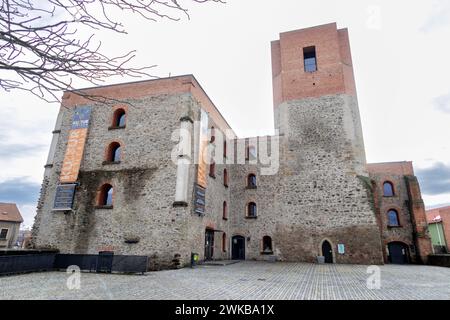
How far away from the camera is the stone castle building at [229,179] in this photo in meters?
14.0

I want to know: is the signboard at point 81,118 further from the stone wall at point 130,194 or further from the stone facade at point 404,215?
the stone facade at point 404,215

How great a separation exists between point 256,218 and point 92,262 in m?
12.0

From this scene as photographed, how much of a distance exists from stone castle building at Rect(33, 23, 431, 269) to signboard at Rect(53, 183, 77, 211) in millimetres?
80

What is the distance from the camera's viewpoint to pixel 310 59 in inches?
860

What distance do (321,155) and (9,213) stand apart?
42.0 metres

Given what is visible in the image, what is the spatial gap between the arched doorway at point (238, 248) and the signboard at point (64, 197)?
1174 centimetres

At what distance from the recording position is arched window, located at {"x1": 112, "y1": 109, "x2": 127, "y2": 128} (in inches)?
643

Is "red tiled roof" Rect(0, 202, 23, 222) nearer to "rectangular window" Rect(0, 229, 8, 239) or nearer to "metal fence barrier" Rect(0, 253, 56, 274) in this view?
"rectangular window" Rect(0, 229, 8, 239)

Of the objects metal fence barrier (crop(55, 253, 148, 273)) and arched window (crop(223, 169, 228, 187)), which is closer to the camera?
metal fence barrier (crop(55, 253, 148, 273))

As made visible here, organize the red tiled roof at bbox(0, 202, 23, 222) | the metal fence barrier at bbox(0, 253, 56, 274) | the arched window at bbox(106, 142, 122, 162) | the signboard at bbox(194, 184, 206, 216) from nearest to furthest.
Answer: the metal fence barrier at bbox(0, 253, 56, 274), the signboard at bbox(194, 184, 206, 216), the arched window at bbox(106, 142, 122, 162), the red tiled roof at bbox(0, 202, 23, 222)

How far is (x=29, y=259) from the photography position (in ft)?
34.5

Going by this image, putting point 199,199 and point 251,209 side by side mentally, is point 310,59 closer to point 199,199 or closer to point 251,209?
point 251,209

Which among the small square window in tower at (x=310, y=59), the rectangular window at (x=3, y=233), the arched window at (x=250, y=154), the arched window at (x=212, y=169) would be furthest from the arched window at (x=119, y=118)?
the rectangular window at (x=3, y=233)

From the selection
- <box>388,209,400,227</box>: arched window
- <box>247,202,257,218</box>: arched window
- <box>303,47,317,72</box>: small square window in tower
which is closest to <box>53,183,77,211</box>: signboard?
<box>247,202,257,218</box>: arched window
